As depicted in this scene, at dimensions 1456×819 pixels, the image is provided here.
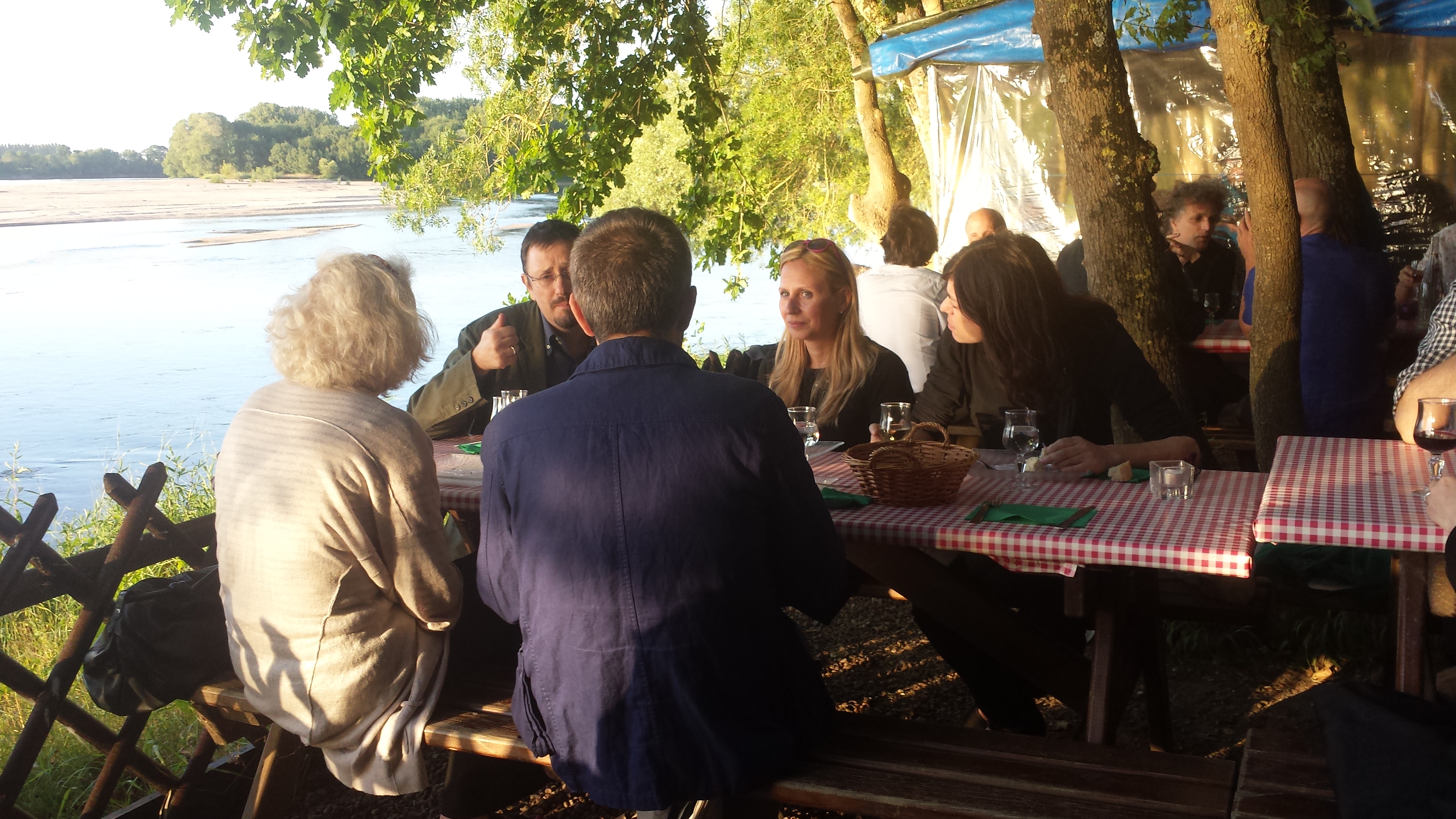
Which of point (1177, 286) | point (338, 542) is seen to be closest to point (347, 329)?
point (338, 542)

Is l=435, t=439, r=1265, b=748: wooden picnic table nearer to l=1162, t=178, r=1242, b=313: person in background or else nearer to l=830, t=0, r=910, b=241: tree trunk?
l=1162, t=178, r=1242, b=313: person in background

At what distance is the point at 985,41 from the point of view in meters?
6.53

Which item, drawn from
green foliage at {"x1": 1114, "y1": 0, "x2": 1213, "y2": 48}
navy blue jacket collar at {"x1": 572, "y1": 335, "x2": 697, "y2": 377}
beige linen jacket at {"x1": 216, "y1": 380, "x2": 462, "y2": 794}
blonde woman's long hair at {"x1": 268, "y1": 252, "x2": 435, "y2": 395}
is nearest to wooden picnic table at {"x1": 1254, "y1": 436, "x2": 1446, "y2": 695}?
navy blue jacket collar at {"x1": 572, "y1": 335, "x2": 697, "y2": 377}

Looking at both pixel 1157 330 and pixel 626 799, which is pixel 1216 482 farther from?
pixel 1157 330

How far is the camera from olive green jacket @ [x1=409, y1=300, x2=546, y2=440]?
3.40m

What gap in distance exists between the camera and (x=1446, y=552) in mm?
1698

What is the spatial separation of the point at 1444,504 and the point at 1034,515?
68 centimetres

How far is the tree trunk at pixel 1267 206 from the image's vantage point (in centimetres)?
384

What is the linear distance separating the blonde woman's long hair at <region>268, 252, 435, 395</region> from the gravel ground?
1290mm

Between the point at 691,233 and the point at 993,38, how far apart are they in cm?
217

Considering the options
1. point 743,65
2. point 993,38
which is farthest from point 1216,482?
point 743,65

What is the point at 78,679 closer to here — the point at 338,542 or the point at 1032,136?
the point at 338,542

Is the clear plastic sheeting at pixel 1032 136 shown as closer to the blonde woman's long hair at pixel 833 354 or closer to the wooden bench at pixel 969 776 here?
the blonde woman's long hair at pixel 833 354

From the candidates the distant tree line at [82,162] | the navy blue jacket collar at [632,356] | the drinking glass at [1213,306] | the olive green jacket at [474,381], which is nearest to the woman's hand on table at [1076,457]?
the navy blue jacket collar at [632,356]
